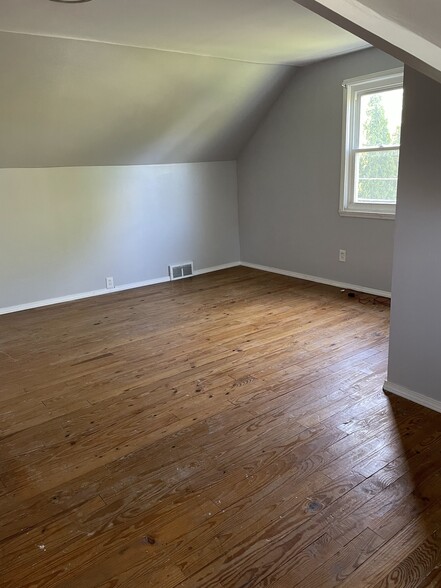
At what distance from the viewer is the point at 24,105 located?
140 inches

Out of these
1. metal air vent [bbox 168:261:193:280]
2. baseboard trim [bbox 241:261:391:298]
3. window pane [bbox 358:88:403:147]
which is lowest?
baseboard trim [bbox 241:261:391:298]

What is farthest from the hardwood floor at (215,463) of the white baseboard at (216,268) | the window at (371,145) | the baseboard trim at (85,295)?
the white baseboard at (216,268)

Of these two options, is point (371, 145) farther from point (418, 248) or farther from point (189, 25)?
point (418, 248)

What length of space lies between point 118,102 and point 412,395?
11.0 feet

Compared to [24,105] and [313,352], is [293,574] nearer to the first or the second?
[313,352]

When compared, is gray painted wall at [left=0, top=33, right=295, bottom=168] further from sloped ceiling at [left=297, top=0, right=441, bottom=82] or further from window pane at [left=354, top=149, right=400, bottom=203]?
sloped ceiling at [left=297, top=0, right=441, bottom=82]

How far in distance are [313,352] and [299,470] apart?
129 cm

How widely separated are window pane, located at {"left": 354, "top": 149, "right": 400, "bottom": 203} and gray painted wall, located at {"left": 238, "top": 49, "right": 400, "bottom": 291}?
0.21 meters

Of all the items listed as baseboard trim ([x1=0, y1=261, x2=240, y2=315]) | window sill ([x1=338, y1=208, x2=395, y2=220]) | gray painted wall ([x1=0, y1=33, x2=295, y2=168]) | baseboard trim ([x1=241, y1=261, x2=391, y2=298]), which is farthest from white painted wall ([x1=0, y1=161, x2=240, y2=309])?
window sill ([x1=338, y1=208, x2=395, y2=220])

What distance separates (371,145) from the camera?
4.20 m

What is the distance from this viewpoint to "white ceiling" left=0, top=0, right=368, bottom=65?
2.56 metres

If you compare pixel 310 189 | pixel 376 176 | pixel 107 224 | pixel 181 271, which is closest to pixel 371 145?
pixel 376 176

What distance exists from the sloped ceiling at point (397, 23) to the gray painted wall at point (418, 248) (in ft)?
2.29

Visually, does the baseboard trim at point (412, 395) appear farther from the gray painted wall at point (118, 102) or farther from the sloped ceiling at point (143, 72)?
the gray painted wall at point (118, 102)
